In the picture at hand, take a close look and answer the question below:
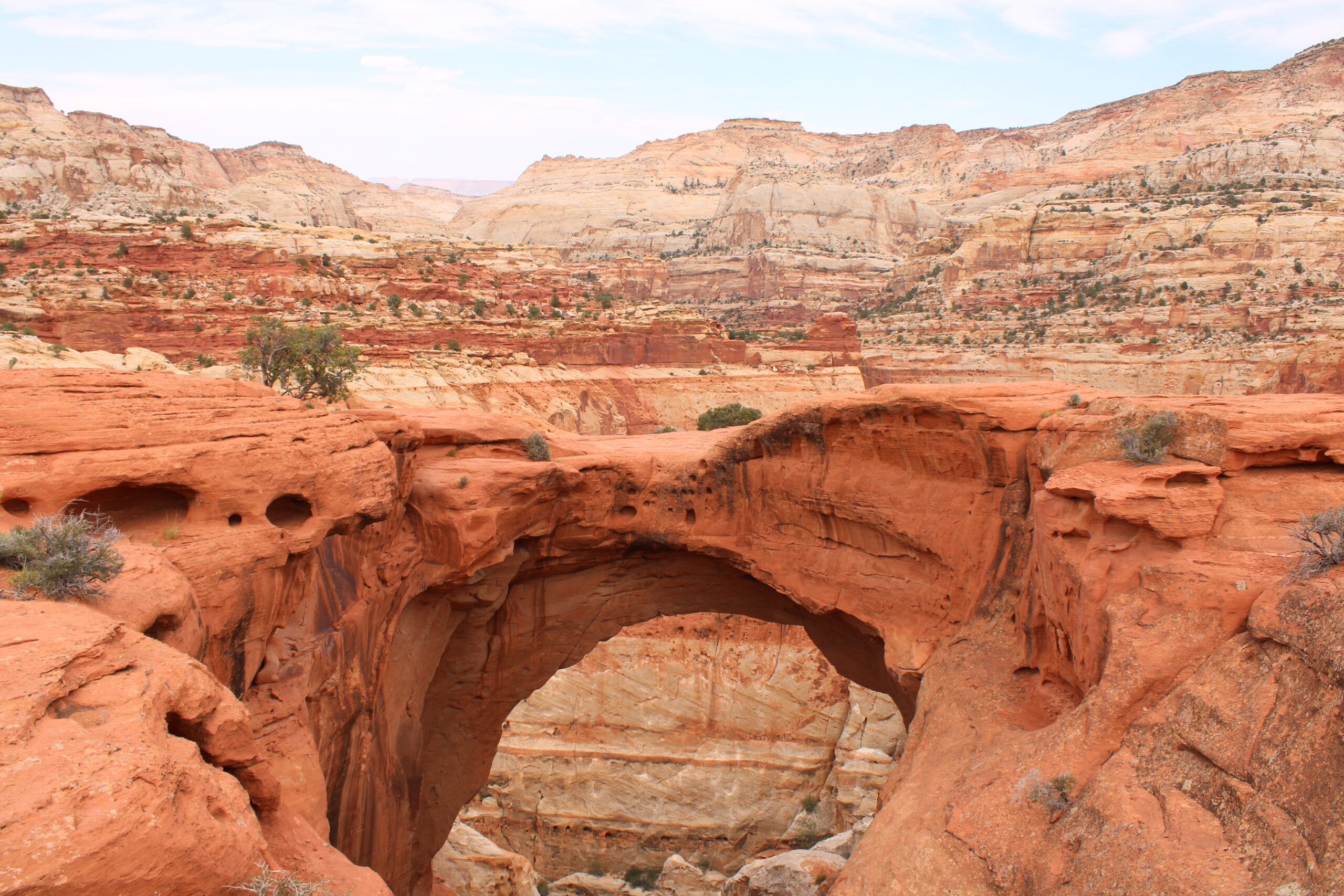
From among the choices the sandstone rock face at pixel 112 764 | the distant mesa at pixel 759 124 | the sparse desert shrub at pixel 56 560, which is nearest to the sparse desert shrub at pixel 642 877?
the sandstone rock face at pixel 112 764

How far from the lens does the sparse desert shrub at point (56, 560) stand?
20.3 feet

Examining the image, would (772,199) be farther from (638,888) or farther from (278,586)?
(278,586)

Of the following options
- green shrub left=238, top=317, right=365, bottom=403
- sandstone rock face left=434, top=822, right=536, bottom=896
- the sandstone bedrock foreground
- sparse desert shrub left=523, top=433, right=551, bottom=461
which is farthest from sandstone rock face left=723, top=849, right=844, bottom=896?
green shrub left=238, top=317, right=365, bottom=403

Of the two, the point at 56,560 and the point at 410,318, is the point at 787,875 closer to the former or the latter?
the point at 56,560

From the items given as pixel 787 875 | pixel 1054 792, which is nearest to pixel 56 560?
pixel 1054 792

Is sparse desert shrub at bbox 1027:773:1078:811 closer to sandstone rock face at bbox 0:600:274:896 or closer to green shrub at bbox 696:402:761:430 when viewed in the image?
sandstone rock face at bbox 0:600:274:896

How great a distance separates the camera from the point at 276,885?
5438 mm

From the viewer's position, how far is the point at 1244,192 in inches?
2835

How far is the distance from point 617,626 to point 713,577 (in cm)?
247

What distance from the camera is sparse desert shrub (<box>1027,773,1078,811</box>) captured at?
7207 millimetres

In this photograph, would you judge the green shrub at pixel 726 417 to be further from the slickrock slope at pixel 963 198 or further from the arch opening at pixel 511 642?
the slickrock slope at pixel 963 198

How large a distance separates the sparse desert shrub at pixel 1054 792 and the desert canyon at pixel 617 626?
0.03m

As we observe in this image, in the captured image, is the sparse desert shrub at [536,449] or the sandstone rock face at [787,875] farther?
the sandstone rock face at [787,875]

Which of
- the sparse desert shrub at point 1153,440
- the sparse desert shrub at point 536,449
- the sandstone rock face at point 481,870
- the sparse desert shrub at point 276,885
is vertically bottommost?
the sandstone rock face at point 481,870
